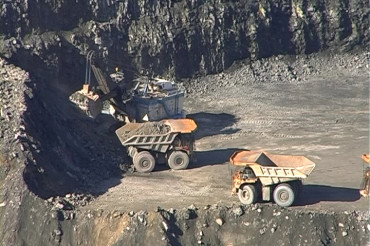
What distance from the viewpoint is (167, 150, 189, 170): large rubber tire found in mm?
29719

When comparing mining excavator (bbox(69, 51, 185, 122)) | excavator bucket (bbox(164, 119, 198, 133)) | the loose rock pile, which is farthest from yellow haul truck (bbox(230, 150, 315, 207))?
the loose rock pile

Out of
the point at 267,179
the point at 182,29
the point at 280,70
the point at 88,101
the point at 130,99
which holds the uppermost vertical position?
the point at 182,29

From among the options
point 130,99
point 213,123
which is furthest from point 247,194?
point 213,123

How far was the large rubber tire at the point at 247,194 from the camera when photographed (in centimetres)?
2539

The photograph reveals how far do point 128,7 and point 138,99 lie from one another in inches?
419

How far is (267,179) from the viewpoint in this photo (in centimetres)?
2530

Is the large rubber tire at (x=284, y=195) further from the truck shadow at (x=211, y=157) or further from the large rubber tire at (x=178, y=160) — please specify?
the truck shadow at (x=211, y=157)

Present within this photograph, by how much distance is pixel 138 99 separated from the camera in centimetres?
3203

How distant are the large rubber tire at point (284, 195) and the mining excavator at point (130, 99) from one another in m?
8.40

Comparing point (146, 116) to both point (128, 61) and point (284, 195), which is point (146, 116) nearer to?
point (284, 195)

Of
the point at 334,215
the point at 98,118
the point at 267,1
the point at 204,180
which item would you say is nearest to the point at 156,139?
the point at 204,180

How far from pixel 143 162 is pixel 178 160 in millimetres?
1323

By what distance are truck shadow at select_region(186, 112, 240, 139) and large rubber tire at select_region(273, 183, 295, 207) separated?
394 inches

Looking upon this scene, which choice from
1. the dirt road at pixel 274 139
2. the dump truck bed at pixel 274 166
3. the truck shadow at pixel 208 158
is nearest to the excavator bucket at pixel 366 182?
the dirt road at pixel 274 139
